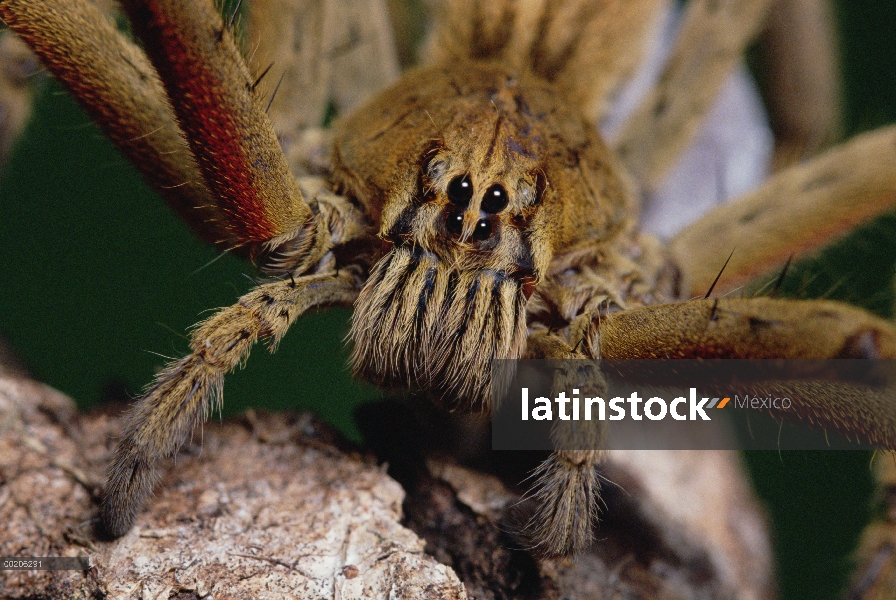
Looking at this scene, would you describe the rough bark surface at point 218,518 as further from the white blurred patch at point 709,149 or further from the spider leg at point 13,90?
the white blurred patch at point 709,149

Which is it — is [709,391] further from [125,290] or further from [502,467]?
[125,290]

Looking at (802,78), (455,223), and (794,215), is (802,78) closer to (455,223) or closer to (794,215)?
(794,215)

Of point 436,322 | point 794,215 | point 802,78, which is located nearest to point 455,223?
point 436,322

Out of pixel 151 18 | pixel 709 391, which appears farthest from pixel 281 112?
pixel 709 391

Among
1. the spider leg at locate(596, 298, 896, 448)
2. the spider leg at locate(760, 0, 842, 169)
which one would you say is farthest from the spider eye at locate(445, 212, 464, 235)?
the spider leg at locate(760, 0, 842, 169)

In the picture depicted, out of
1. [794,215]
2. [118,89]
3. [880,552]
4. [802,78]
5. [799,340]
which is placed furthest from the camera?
[802,78]

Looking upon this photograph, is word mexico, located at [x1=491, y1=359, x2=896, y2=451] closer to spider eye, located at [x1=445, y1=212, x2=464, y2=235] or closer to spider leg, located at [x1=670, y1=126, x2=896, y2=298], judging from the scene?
spider eye, located at [x1=445, y1=212, x2=464, y2=235]

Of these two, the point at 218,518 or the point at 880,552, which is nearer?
the point at 218,518
